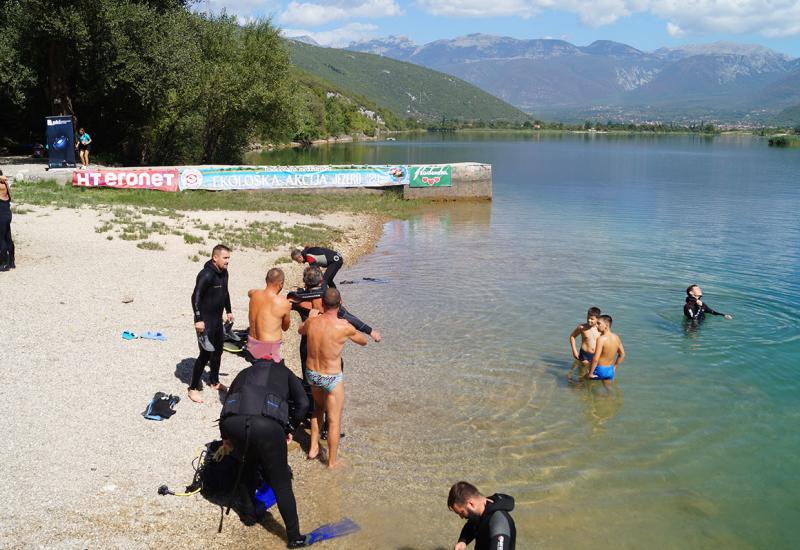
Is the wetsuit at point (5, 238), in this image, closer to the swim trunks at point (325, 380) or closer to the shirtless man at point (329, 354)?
the shirtless man at point (329, 354)

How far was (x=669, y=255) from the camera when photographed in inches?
914

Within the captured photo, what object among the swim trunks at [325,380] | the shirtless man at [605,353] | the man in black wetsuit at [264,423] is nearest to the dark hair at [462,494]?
the man in black wetsuit at [264,423]

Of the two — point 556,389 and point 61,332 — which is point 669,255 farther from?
point 61,332

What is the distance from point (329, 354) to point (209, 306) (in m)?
2.15

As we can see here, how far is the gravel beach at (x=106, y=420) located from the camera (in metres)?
6.44

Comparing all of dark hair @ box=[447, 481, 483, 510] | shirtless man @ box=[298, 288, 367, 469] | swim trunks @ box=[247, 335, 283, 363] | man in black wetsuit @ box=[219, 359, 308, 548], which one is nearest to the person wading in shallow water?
swim trunks @ box=[247, 335, 283, 363]

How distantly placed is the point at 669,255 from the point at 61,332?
19.5 metres

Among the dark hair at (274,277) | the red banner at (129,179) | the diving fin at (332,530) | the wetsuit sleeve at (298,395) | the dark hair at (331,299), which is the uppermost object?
the red banner at (129,179)

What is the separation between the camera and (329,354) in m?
7.55

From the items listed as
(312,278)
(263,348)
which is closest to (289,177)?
(312,278)

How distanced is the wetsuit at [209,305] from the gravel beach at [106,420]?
619mm

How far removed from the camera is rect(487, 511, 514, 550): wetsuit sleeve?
4.85m

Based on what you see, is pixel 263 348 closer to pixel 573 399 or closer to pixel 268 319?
pixel 268 319

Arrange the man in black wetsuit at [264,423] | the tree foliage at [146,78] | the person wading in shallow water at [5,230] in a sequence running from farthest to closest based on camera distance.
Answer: the tree foliage at [146,78] < the person wading in shallow water at [5,230] < the man in black wetsuit at [264,423]
